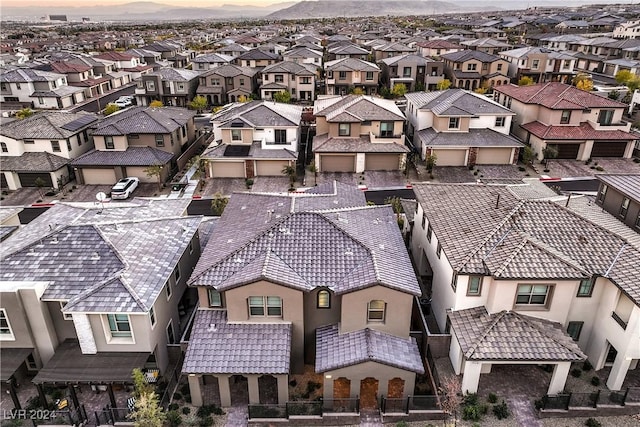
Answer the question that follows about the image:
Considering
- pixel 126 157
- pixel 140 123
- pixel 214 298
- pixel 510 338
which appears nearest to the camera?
pixel 510 338

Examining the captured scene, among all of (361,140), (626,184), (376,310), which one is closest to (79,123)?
(361,140)

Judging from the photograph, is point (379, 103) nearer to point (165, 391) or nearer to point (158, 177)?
point (158, 177)

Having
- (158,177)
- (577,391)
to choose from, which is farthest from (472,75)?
(577,391)

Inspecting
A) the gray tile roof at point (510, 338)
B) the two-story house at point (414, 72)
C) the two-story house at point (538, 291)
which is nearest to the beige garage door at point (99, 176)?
the two-story house at point (538, 291)

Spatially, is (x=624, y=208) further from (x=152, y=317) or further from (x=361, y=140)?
(x=152, y=317)

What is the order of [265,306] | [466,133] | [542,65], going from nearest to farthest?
[265,306] < [466,133] < [542,65]

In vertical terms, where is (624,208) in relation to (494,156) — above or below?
above

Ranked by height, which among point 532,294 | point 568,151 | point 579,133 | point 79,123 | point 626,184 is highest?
point 626,184
